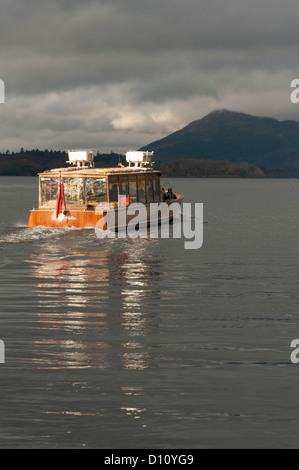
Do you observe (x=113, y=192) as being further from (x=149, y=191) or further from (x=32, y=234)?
(x=149, y=191)

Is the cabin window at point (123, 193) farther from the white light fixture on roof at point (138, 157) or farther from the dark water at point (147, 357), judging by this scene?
the dark water at point (147, 357)

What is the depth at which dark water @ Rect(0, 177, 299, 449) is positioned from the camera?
1131cm

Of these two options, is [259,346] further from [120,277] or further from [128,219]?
[128,219]

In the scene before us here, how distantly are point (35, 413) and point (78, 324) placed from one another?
771 centimetres

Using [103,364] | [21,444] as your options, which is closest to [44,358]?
[103,364]

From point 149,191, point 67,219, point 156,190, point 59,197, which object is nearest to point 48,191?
point 67,219

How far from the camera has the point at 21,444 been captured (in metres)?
10.7

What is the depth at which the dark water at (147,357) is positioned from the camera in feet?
37.1

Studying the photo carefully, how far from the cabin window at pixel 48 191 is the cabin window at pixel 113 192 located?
13.5 feet

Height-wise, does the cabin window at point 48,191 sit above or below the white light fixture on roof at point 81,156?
below

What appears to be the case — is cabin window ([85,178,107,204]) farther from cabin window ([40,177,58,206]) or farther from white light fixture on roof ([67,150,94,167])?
white light fixture on roof ([67,150,94,167])

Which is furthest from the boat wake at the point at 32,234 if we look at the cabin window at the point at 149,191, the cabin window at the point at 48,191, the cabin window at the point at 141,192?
the cabin window at the point at 149,191

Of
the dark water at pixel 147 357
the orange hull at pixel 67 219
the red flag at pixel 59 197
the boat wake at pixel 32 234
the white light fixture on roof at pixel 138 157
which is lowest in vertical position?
the dark water at pixel 147 357

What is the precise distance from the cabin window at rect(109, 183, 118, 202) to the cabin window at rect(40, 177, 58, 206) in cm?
410
